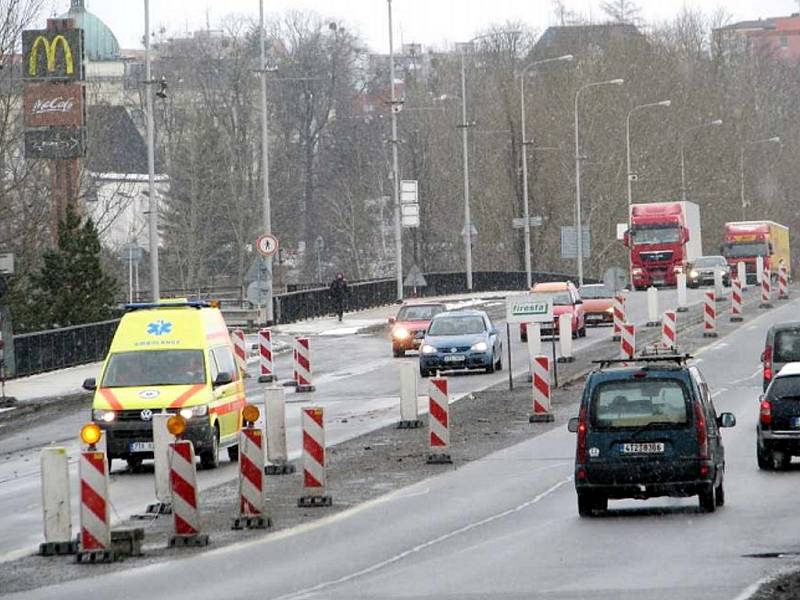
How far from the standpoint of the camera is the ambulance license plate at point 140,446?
28.3 meters

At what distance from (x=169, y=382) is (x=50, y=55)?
100 feet

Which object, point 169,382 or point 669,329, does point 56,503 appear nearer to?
point 169,382

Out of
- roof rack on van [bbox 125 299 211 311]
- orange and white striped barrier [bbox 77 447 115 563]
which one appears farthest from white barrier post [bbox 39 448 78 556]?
roof rack on van [bbox 125 299 211 311]

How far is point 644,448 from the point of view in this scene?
70.0ft

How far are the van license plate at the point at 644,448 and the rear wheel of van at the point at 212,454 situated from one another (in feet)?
28.2

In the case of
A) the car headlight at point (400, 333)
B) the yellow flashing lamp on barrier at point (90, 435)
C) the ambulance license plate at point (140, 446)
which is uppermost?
the yellow flashing lamp on barrier at point (90, 435)

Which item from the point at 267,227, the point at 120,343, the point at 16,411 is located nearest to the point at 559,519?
the point at 120,343

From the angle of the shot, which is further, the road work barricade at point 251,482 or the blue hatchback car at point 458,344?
the blue hatchback car at point 458,344

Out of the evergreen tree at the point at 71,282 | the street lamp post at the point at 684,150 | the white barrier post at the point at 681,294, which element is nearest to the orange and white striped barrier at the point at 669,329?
the evergreen tree at the point at 71,282

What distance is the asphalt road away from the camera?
81.0 feet

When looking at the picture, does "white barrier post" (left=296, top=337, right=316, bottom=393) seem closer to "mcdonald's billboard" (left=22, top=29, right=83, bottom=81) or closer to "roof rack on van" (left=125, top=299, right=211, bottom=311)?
"roof rack on van" (left=125, top=299, right=211, bottom=311)

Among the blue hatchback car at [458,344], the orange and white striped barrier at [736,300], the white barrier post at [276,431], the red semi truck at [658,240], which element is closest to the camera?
the white barrier post at [276,431]

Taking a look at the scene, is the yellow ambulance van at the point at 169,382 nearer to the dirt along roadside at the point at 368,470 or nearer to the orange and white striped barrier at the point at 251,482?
the dirt along roadside at the point at 368,470

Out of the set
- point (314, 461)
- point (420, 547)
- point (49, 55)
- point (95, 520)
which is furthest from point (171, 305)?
point (49, 55)
